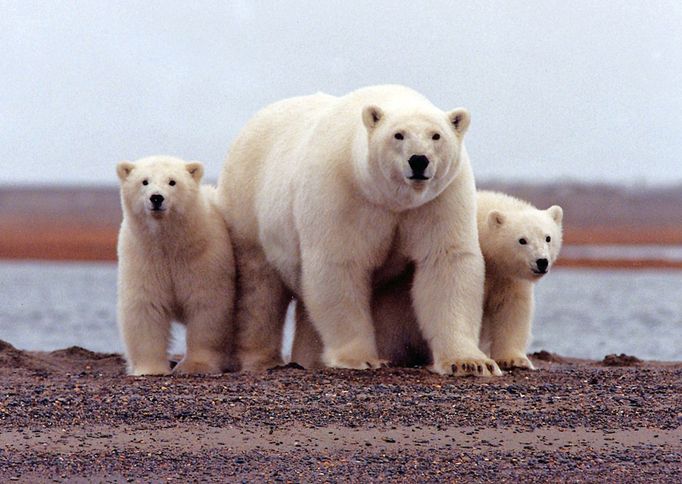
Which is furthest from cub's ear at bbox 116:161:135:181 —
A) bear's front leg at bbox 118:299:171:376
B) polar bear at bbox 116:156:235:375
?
bear's front leg at bbox 118:299:171:376

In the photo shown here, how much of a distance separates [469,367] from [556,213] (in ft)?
5.49

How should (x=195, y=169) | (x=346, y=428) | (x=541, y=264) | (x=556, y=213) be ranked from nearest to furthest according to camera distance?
1. (x=346, y=428)
2. (x=541, y=264)
3. (x=556, y=213)
4. (x=195, y=169)

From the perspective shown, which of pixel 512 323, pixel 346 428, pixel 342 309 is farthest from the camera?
pixel 512 323

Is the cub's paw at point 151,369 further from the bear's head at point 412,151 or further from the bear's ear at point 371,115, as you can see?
the bear's ear at point 371,115

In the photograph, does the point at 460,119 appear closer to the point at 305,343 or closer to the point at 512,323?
the point at 512,323

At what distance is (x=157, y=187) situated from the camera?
31.4 ft

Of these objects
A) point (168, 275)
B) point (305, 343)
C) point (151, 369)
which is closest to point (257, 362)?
point (305, 343)

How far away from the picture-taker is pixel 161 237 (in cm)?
973

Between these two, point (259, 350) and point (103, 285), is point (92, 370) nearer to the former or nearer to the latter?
point (259, 350)

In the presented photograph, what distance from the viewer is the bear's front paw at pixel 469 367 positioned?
8.64 meters

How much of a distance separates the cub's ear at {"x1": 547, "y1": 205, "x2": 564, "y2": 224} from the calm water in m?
3.02

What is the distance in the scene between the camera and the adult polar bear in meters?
8.34

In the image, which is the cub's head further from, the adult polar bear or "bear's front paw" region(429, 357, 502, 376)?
"bear's front paw" region(429, 357, 502, 376)

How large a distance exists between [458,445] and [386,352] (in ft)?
10.1
